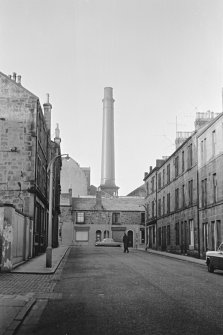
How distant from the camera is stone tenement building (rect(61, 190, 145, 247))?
243 ft

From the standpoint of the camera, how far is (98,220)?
7494 cm

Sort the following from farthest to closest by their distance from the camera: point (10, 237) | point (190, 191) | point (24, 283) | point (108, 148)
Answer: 1. point (108, 148)
2. point (190, 191)
3. point (10, 237)
4. point (24, 283)

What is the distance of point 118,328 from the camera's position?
7.77 metres

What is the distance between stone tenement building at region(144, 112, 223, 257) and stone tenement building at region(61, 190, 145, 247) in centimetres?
2207

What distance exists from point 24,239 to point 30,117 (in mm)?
8602

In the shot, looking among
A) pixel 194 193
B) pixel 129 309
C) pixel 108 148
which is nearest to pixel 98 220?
pixel 108 148

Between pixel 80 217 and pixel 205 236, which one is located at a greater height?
pixel 80 217

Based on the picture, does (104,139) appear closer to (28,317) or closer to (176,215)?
(176,215)

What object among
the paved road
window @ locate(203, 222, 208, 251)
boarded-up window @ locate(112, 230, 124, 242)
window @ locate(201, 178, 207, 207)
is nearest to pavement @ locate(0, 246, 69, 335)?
the paved road

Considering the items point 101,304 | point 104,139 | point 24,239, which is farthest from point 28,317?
point 104,139

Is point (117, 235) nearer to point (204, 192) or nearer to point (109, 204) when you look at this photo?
point (109, 204)

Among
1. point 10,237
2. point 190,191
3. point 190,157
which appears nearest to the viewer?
point 10,237

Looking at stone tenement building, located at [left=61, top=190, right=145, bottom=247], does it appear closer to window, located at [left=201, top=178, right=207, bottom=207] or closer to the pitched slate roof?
the pitched slate roof

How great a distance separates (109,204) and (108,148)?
14.7m
